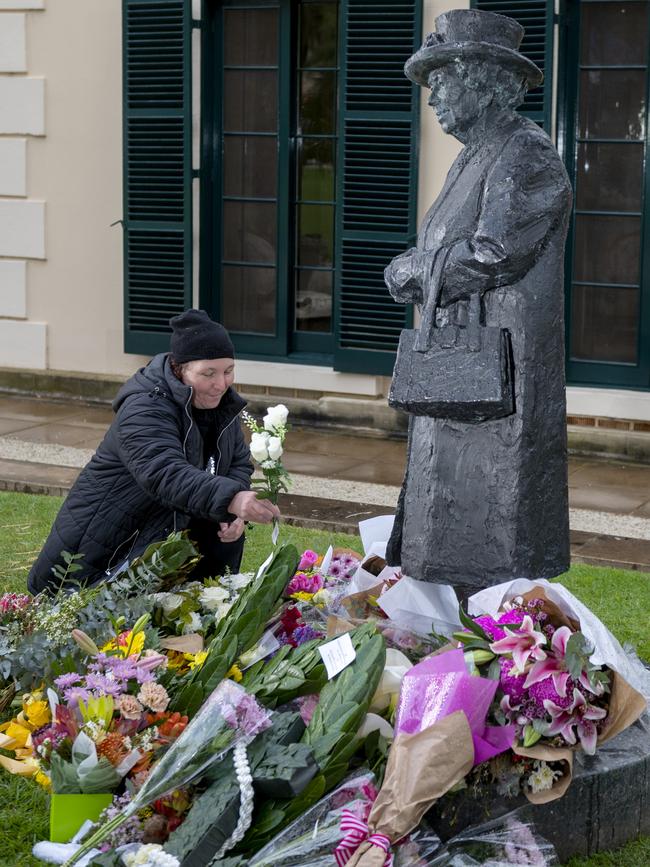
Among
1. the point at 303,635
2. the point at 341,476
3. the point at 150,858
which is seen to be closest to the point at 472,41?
the point at 303,635

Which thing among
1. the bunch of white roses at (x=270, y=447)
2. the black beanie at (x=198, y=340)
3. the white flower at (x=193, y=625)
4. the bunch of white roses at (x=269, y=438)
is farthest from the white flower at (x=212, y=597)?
the black beanie at (x=198, y=340)

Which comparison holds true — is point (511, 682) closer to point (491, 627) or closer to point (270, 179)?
point (491, 627)

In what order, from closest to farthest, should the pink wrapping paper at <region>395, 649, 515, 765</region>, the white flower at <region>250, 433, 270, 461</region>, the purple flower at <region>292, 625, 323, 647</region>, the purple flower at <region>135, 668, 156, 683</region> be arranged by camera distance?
1. the pink wrapping paper at <region>395, 649, 515, 765</region>
2. the purple flower at <region>135, 668, 156, 683</region>
3. the purple flower at <region>292, 625, 323, 647</region>
4. the white flower at <region>250, 433, 270, 461</region>

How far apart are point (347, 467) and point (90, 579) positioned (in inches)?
151

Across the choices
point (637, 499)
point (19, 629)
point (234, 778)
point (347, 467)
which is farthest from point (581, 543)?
point (234, 778)

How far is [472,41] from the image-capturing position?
409 cm

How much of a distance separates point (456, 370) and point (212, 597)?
49.4 inches

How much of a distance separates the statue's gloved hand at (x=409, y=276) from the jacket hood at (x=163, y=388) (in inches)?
39.2

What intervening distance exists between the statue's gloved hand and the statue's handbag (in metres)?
0.08

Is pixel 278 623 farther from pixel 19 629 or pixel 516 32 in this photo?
pixel 516 32

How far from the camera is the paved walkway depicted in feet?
24.5

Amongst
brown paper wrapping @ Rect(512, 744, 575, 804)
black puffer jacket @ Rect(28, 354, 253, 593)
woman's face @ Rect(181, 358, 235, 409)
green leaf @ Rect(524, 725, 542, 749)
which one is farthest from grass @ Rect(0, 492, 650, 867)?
woman's face @ Rect(181, 358, 235, 409)

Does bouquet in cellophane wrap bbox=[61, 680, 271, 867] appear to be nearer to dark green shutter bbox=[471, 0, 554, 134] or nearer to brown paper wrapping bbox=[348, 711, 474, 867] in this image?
brown paper wrapping bbox=[348, 711, 474, 867]

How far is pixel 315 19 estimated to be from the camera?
10078 mm
